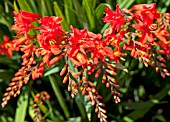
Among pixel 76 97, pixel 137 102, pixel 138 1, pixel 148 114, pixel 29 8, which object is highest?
pixel 29 8

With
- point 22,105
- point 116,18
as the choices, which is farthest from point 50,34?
point 22,105

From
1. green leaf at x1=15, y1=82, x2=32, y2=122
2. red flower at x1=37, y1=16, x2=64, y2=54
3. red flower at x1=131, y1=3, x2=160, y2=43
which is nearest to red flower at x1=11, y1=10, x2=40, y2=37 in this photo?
red flower at x1=37, y1=16, x2=64, y2=54

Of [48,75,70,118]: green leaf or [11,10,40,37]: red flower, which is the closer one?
[11,10,40,37]: red flower

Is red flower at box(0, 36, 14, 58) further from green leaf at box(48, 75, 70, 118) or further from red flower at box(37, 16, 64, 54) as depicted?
red flower at box(37, 16, 64, 54)

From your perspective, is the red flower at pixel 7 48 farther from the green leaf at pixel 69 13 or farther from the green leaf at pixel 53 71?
the green leaf at pixel 69 13

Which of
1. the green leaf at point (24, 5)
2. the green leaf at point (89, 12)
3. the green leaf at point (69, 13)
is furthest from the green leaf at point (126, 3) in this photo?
the green leaf at point (24, 5)

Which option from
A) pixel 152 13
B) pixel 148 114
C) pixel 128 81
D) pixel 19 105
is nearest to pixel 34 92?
pixel 19 105

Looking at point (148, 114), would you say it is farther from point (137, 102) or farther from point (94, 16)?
point (94, 16)
